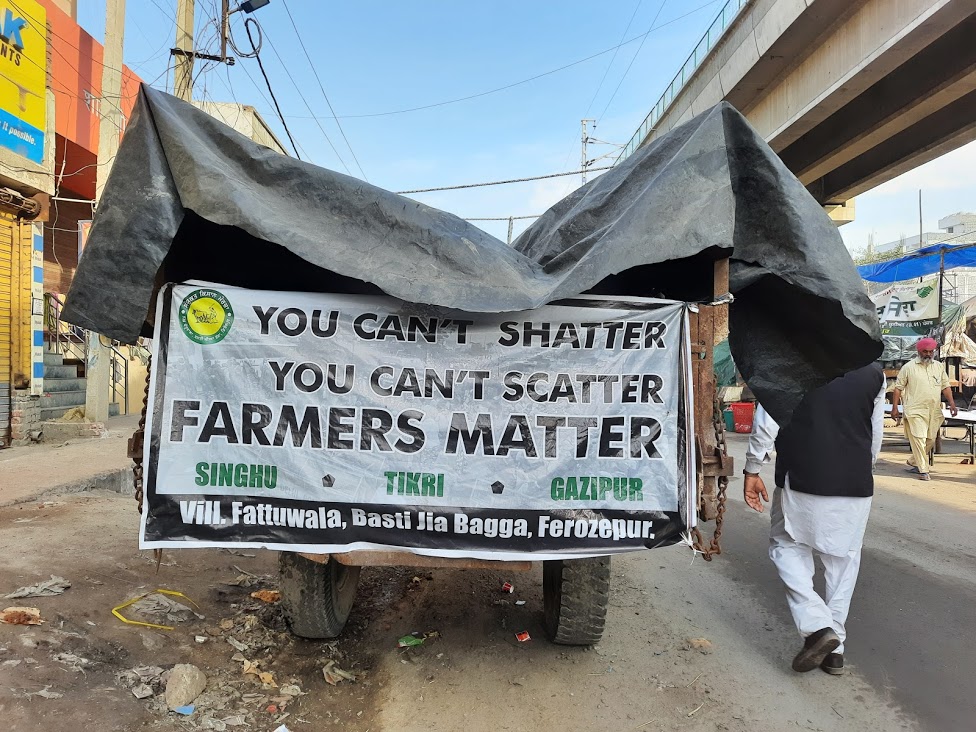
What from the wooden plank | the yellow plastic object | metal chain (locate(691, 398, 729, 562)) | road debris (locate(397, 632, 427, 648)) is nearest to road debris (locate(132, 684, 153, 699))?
the yellow plastic object

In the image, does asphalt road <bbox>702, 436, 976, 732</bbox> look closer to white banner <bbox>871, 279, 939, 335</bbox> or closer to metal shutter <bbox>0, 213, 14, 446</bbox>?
white banner <bbox>871, 279, 939, 335</bbox>

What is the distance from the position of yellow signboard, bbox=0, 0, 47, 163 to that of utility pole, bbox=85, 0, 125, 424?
79 centimetres

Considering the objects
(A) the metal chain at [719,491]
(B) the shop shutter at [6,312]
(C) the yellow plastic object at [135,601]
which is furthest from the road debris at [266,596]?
(B) the shop shutter at [6,312]

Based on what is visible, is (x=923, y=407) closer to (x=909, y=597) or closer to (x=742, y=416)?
(x=742, y=416)

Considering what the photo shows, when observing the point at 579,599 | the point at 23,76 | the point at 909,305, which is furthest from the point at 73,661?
the point at 909,305

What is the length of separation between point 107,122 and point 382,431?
1012 centimetres

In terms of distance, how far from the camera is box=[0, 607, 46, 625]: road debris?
3.12 m

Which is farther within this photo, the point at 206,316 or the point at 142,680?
the point at 142,680

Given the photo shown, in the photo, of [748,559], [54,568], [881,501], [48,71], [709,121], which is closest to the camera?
[709,121]

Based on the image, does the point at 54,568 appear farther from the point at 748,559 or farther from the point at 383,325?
the point at 748,559

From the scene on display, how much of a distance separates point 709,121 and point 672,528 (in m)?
1.81

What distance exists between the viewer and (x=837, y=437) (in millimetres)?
3514

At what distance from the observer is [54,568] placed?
159 inches

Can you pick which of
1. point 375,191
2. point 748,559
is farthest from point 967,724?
point 375,191
